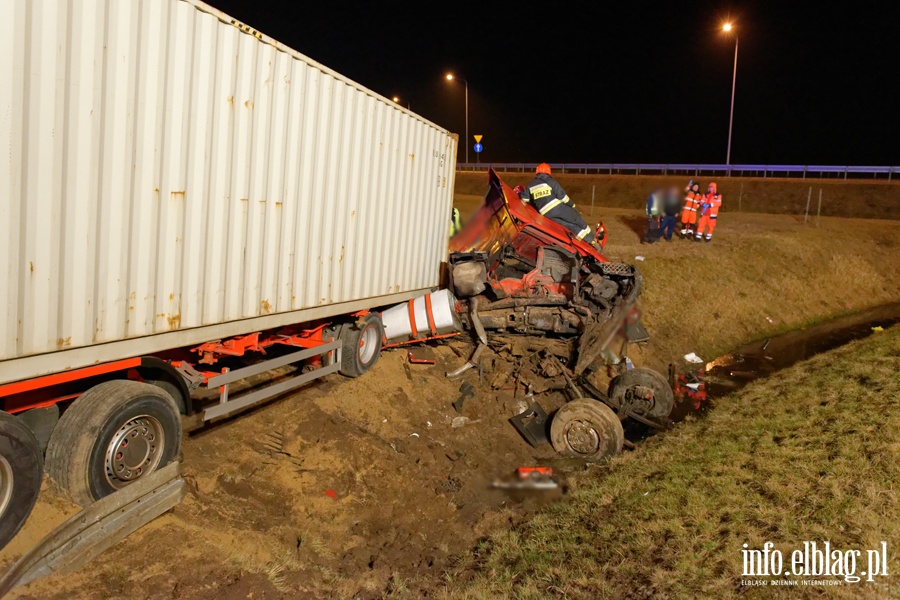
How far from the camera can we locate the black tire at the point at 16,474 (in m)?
2.77

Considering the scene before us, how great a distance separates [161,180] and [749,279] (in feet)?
40.2

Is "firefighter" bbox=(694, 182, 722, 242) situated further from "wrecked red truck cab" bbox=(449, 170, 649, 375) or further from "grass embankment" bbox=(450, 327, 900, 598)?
"grass embankment" bbox=(450, 327, 900, 598)

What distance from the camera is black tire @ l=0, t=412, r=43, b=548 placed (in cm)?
277

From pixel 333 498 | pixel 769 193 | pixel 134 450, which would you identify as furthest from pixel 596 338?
pixel 769 193

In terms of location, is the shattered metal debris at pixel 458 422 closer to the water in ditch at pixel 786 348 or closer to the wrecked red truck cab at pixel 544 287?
the wrecked red truck cab at pixel 544 287

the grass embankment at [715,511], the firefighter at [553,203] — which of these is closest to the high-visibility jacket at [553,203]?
the firefighter at [553,203]

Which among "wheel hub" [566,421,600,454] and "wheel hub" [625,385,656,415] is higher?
"wheel hub" [625,385,656,415]

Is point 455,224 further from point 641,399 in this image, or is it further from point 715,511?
point 715,511

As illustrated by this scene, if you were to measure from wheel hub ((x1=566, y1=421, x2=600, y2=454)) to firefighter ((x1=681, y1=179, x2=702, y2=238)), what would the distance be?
33.1ft

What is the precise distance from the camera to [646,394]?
6535 mm

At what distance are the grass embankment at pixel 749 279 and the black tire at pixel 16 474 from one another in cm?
763

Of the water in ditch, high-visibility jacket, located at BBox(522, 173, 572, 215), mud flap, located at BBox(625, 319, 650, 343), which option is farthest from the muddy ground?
the water in ditch

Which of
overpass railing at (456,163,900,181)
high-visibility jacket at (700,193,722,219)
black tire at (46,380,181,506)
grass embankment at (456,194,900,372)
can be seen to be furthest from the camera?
overpass railing at (456,163,900,181)

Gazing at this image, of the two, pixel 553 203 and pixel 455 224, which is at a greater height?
pixel 553 203
